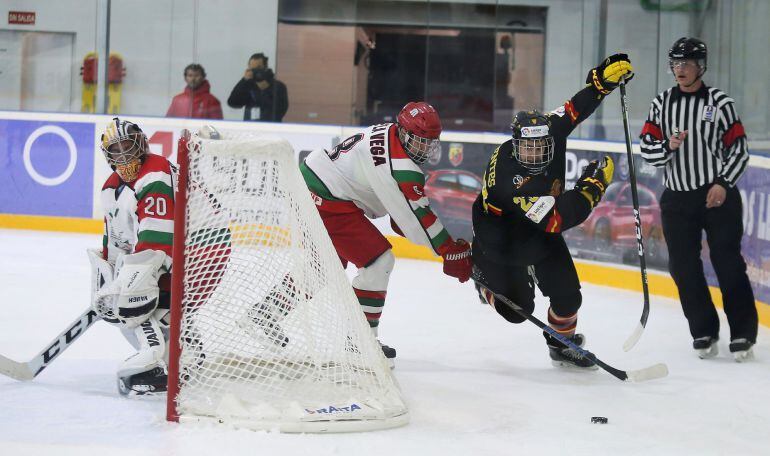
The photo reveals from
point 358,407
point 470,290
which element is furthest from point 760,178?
point 358,407

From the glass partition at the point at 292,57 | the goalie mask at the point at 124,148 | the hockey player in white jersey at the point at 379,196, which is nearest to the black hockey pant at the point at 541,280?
the hockey player in white jersey at the point at 379,196

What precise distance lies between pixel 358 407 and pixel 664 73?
14.9 ft

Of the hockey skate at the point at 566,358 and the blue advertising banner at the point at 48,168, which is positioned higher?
the blue advertising banner at the point at 48,168

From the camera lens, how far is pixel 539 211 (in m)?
3.73

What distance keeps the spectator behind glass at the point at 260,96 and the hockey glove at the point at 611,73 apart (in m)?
4.58

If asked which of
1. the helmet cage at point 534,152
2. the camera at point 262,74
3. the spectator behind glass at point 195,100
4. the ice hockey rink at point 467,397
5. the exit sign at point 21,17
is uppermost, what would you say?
the exit sign at point 21,17

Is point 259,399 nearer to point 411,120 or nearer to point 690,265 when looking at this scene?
point 411,120

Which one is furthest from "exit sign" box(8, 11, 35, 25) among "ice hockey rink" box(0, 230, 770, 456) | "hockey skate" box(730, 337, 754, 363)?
"hockey skate" box(730, 337, 754, 363)

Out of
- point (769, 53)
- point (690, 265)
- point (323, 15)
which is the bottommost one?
point (690, 265)

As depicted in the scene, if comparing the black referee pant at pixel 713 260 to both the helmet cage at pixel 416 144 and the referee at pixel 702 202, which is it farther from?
the helmet cage at pixel 416 144

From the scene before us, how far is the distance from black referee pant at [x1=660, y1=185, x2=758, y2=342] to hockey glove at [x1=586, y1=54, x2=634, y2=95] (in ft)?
2.18

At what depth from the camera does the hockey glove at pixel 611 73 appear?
398cm

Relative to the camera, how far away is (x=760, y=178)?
5.15m

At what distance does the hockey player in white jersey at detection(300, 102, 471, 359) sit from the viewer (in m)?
3.79
